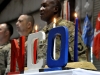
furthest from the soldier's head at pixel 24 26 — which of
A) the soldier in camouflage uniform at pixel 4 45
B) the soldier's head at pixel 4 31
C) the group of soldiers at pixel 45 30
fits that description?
the soldier's head at pixel 4 31

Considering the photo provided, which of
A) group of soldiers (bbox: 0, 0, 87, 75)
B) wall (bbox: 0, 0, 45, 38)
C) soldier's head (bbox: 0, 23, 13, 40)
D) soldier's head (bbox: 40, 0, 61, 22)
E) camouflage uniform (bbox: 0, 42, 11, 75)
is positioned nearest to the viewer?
group of soldiers (bbox: 0, 0, 87, 75)

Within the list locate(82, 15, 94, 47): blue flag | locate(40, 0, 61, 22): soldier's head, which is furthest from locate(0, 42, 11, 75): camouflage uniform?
locate(82, 15, 94, 47): blue flag

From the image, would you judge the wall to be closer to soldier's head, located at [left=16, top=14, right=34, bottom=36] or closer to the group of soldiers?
the group of soldiers

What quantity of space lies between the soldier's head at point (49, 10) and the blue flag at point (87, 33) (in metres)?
0.90

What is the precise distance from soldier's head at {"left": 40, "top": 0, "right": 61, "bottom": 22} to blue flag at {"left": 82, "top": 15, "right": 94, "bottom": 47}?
0.90 metres

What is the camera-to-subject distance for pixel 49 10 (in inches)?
88.1

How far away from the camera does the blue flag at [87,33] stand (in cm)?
309

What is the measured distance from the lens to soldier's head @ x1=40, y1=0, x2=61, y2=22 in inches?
87.8

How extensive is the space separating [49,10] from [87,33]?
0.99 metres

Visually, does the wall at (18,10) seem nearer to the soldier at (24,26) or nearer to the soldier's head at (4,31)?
the soldier's head at (4,31)

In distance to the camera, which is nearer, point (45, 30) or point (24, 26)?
point (45, 30)

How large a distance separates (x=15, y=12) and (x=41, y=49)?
10.8 feet

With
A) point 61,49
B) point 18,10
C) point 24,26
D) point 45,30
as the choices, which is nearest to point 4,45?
point 24,26

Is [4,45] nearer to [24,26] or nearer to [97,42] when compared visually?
[24,26]
